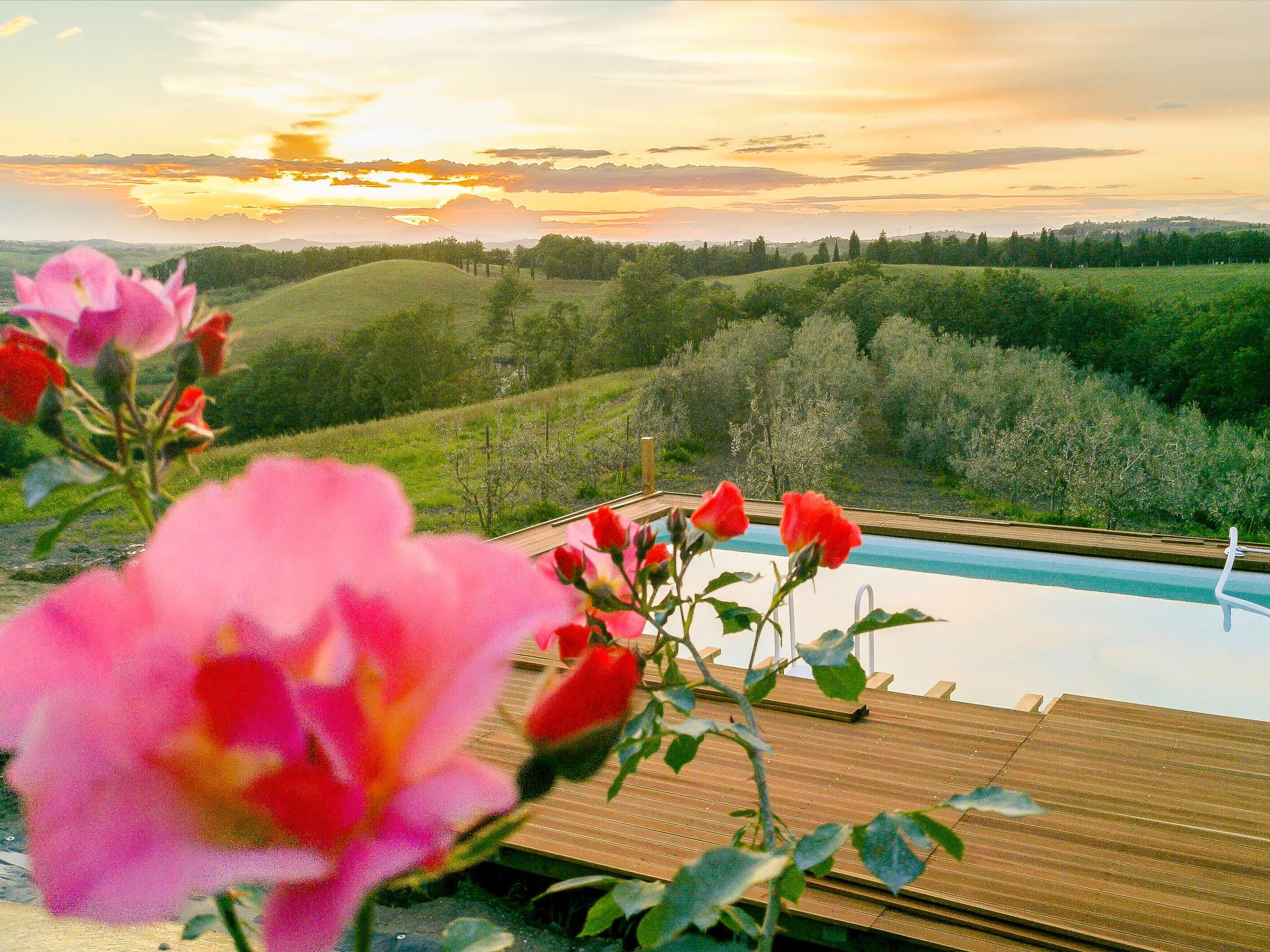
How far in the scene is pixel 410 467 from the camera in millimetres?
10812

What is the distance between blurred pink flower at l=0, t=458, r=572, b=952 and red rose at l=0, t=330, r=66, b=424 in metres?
A: 0.26

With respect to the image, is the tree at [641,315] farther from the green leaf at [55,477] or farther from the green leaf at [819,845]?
the green leaf at [55,477]

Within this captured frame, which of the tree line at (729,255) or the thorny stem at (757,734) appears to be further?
the tree line at (729,255)

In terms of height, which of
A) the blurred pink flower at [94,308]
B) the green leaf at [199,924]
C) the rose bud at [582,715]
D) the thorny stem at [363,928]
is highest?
the blurred pink flower at [94,308]

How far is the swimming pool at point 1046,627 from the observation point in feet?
16.2

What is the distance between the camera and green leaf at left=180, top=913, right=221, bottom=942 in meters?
0.54

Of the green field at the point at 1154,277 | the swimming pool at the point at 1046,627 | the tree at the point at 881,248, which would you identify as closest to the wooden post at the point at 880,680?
the swimming pool at the point at 1046,627

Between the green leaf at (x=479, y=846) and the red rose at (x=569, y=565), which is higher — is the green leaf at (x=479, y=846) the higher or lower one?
the higher one

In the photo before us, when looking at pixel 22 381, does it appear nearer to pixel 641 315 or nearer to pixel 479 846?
pixel 479 846

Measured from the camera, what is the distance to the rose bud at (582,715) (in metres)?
0.32

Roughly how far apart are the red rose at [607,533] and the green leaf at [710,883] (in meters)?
0.33

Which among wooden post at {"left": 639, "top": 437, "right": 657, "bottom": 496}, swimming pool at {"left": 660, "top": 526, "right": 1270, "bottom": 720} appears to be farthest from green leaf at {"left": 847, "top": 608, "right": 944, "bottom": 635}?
wooden post at {"left": 639, "top": 437, "right": 657, "bottom": 496}

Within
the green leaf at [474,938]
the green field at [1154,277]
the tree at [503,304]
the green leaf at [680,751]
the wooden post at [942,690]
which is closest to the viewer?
the green leaf at [474,938]

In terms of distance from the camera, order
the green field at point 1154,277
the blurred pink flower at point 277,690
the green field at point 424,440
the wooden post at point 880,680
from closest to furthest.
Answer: the blurred pink flower at point 277,690, the wooden post at point 880,680, the green field at point 424,440, the green field at point 1154,277
